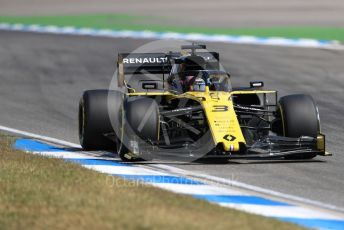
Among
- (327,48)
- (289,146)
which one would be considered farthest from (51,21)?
(289,146)

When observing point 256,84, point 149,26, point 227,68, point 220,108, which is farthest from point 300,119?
point 149,26

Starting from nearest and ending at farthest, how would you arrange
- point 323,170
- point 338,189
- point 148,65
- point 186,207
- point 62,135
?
point 186,207, point 338,189, point 323,170, point 148,65, point 62,135

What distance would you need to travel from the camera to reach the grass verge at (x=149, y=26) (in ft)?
98.2

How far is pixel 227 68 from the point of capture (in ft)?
76.8

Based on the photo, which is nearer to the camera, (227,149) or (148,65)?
(227,149)

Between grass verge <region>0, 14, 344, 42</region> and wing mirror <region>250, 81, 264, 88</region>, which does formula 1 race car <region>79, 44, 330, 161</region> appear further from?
grass verge <region>0, 14, 344, 42</region>

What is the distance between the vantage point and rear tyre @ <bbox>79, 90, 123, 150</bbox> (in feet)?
43.6

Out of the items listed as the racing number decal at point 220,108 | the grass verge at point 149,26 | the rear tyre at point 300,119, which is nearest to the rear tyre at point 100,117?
the racing number decal at point 220,108

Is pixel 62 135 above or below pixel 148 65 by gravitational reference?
below

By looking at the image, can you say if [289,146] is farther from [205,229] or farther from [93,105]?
[205,229]

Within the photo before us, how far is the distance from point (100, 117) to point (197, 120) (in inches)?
57.8

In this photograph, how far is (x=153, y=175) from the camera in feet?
37.2

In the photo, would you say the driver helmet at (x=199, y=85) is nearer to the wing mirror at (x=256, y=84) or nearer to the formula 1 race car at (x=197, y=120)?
the formula 1 race car at (x=197, y=120)

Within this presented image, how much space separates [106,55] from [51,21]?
1120 centimetres
